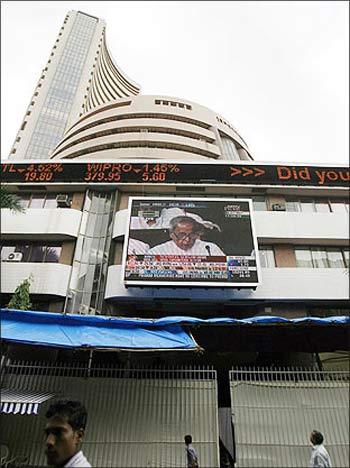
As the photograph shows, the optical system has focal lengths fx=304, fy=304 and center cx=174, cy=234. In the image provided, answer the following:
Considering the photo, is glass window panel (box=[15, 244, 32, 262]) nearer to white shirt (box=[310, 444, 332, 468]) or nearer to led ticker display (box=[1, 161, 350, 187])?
led ticker display (box=[1, 161, 350, 187])

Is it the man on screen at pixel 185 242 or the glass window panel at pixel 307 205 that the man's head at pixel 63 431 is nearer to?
the man on screen at pixel 185 242

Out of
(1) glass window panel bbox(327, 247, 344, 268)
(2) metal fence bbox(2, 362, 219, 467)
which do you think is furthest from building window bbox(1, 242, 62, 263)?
(1) glass window panel bbox(327, 247, 344, 268)

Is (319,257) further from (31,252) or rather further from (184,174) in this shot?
(31,252)

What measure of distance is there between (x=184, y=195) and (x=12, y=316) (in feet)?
33.2

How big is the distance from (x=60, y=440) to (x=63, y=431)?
0.19ft

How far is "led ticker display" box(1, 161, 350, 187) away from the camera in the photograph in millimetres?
14953

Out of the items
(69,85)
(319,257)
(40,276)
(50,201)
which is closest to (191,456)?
(40,276)

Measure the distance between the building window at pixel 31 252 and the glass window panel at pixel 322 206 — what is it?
41.8 feet

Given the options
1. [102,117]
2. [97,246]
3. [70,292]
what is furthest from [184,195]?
[102,117]

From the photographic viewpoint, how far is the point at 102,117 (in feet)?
111

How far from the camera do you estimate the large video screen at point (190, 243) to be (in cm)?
1184

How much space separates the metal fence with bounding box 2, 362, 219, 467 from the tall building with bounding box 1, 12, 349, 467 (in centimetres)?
2

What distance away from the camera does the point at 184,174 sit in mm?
14961

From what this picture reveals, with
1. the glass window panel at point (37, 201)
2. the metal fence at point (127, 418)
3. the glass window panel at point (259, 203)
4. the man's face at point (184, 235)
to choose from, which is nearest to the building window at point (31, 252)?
the glass window panel at point (37, 201)
